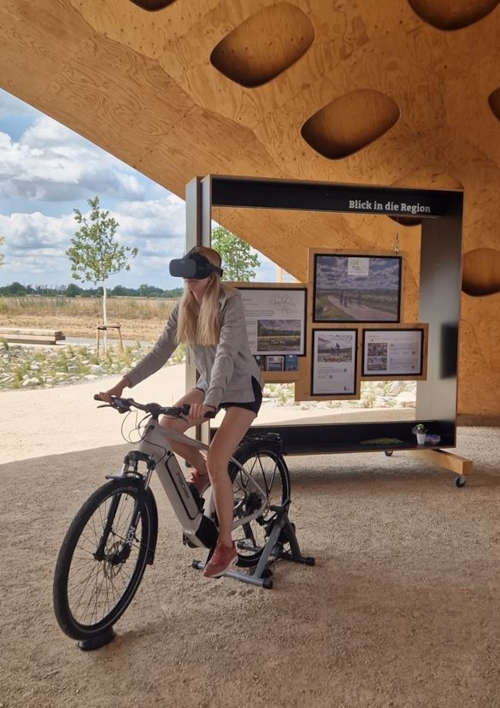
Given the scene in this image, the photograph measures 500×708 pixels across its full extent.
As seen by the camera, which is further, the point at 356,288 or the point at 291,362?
the point at 356,288

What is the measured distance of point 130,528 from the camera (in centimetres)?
292

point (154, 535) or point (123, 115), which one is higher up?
point (123, 115)

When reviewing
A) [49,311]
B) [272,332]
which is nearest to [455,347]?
[272,332]

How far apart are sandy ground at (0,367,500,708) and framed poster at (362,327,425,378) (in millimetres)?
1048

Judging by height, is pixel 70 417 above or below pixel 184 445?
below

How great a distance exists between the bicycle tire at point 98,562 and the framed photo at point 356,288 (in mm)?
3062

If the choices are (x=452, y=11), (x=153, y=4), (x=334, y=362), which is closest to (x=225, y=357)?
(x=334, y=362)

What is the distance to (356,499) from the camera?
16.6 feet

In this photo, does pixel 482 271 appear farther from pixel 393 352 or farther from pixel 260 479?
pixel 260 479

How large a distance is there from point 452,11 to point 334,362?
146 inches

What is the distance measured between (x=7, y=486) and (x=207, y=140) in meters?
4.04

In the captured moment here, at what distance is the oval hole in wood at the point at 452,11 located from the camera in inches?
261

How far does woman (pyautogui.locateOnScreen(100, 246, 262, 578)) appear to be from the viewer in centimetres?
318

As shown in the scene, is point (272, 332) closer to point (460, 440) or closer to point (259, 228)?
point (460, 440)
